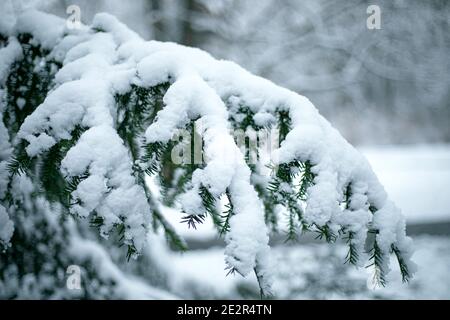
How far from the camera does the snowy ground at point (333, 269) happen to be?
3848 millimetres

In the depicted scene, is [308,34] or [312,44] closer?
[308,34]

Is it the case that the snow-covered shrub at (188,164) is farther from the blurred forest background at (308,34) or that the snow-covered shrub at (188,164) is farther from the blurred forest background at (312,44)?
the blurred forest background at (308,34)

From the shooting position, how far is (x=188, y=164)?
1.36 metres

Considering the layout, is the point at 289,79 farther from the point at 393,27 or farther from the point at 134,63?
the point at 134,63

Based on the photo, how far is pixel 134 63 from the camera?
1450mm

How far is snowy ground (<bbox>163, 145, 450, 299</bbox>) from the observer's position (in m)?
3.85

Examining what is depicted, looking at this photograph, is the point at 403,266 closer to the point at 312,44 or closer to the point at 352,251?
the point at 352,251

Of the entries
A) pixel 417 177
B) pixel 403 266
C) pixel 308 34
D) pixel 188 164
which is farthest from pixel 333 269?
pixel 417 177

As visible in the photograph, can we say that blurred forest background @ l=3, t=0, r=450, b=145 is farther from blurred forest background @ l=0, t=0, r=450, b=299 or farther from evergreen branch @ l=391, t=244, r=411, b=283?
evergreen branch @ l=391, t=244, r=411, b=283

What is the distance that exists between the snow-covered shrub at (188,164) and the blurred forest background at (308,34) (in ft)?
15.6

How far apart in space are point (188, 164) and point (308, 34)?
19.1 feet
